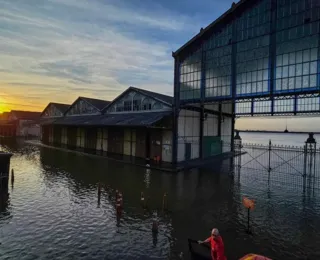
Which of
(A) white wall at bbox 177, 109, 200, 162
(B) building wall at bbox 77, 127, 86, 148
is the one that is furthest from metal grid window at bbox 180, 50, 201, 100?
(B) building wall at bbox 77, 127, 86, 148

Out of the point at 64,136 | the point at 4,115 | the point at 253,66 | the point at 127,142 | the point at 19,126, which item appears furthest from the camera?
the point at 4,115

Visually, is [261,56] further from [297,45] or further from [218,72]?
[218,72]

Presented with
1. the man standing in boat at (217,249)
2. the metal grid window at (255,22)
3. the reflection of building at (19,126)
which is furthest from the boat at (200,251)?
the reflection of building at (19,126)

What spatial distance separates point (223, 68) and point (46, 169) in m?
23.5

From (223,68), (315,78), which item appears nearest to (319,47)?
(315,78)

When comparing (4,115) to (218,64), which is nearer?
(218,64)

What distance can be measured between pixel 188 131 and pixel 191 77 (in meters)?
7.55

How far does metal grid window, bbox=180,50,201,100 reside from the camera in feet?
92.6

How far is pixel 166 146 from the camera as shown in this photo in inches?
1180

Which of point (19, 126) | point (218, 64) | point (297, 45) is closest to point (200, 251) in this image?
point (297, 45)

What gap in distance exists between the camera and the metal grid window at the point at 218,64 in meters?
25.6

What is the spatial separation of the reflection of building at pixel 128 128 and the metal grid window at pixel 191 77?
3087 mm

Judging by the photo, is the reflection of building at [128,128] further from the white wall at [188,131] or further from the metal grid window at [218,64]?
the metal grid window at [218,64]

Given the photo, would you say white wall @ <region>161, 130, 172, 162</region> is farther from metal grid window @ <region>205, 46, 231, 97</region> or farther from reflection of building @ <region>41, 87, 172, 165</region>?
metal grid window @ <region>205, 46, 231, 97</region>
